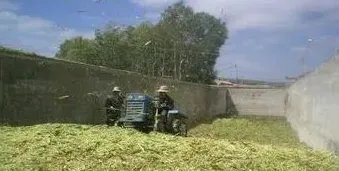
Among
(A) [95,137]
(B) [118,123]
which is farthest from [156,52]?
(A) [95,137]

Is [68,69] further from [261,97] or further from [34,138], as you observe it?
[261,97]

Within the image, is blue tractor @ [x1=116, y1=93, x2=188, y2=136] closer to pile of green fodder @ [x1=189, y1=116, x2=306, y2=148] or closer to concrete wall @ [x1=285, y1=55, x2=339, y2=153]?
concrete wall @ [x1=285, y1=55, x2=339, y2=153]

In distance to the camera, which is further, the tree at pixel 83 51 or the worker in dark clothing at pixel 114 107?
the tree at pixel 83 51

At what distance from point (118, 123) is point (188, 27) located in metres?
32.8

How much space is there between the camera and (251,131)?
2486 cm

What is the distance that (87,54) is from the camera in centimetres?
4128

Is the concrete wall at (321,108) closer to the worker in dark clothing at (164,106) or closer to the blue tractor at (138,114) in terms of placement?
the worker in dark clothing at (164,106)

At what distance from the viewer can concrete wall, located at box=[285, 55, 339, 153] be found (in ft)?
49.5

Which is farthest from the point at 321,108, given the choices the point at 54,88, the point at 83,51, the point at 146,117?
the point at 83,51

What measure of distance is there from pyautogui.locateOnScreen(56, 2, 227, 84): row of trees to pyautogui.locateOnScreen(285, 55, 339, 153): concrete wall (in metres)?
20.4

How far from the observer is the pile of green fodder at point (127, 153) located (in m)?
9.13

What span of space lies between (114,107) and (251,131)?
10313 millimetres

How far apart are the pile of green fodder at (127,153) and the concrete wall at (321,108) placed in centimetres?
328

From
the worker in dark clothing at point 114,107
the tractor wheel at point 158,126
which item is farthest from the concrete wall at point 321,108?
the worker in dark clothing at point 114,107
